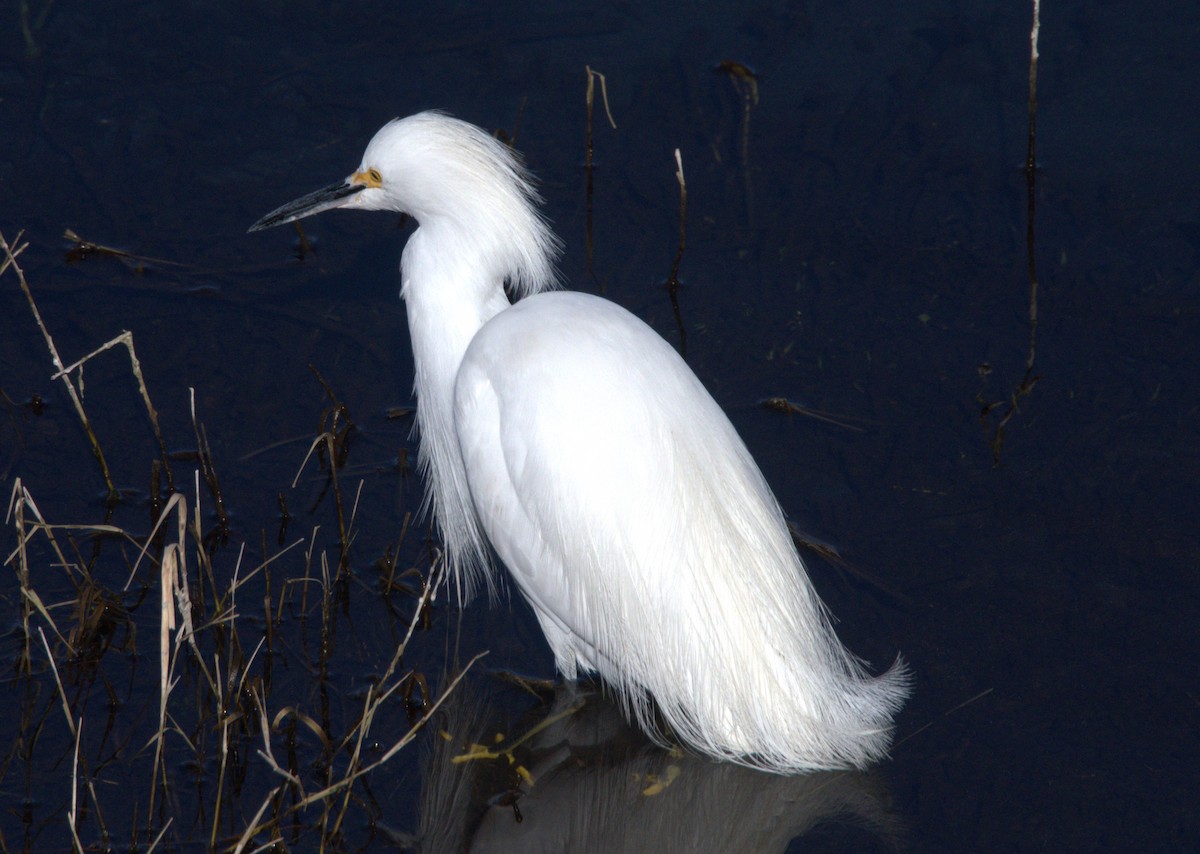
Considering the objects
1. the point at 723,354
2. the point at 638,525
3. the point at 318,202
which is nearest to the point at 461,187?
the point at 318,202

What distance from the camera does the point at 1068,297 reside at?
3.75m

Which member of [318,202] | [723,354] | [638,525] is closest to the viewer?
[638,525]

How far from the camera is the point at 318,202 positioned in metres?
3.10

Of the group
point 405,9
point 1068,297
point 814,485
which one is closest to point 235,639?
point 814,485

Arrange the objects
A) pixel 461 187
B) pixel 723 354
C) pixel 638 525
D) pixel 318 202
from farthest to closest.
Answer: pixel 723 354
pixel 318 202
pixel 461 187
pixel 638 525

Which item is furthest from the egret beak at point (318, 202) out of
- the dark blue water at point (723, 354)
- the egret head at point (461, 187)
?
the dark blue water at point (723, 354)

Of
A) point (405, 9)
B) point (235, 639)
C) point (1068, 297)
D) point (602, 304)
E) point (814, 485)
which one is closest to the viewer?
point (235, 639)

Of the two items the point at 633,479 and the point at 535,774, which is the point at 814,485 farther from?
the point at 535,774

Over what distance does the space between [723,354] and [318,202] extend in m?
1.13

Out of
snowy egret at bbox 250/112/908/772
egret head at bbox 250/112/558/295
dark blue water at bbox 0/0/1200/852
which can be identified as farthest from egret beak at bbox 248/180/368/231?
dark blue water at bbox 0/0/1200/852

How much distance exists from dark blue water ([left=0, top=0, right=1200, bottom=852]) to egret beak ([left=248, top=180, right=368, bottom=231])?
521 millimetres

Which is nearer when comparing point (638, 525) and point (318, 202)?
point (638, 525)

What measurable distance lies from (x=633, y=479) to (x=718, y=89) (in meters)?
2.10

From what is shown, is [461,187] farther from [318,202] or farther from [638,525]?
[638,525]
